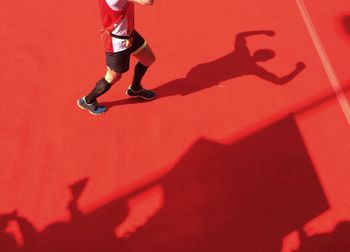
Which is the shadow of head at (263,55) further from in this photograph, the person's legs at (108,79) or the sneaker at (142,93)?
the person's legs at (108,79)

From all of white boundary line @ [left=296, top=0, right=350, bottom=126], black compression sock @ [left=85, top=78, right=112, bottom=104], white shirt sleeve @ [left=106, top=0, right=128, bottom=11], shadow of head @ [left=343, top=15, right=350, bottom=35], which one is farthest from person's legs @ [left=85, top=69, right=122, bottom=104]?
shadow of head @ [left=343, top=15, right=350, bottom=35]

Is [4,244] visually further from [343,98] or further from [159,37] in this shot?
[343,98]

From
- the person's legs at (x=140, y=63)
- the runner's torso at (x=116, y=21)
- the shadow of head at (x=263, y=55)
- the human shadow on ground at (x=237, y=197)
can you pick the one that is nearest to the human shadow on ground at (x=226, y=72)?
the shadow of head at (x=263, y=55)

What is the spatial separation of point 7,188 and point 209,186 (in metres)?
1.89

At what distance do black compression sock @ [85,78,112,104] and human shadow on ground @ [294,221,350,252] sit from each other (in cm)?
230

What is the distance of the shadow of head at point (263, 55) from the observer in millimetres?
4574

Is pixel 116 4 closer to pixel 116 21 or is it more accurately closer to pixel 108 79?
pixel 116 21

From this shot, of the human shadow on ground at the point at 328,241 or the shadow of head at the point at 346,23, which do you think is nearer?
the human shadow on ground at the point at 328,241

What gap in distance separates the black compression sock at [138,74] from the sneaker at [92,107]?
0.42 meters

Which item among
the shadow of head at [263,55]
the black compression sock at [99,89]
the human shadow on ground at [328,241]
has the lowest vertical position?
the human shadow on ground at [328,241]

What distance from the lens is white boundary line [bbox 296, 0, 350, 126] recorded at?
416 cm

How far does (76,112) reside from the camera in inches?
151

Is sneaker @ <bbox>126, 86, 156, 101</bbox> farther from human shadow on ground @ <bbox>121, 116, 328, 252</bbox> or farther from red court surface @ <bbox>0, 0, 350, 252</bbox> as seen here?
human shadow on ground @ <bbox>121, 116, 328, 252</bbox>

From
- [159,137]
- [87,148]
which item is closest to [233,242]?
[159,137]
